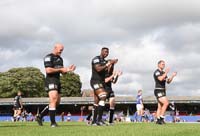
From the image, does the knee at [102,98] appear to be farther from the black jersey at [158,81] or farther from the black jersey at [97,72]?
the black jersey at [158,81]

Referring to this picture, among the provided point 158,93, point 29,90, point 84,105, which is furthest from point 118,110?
point 158,93

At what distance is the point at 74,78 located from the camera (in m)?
132

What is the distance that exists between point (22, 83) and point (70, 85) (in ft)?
49.7

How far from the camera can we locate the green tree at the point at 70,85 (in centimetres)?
13000

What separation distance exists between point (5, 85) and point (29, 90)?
706 centimetres

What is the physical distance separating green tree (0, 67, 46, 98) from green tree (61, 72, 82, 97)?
6.82 m

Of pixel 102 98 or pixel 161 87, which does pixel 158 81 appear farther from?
pixel 102 98

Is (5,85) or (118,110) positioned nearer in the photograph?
(118,110)

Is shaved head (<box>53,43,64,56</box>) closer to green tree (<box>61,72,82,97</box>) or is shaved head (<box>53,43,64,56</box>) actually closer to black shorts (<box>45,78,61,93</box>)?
black shorts (<box>45,78,61,93</box>)

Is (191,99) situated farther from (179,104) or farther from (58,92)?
(58,92)

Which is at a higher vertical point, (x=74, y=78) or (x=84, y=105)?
(x=74, y=78)

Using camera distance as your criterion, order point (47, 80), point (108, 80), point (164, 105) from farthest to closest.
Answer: point (164, 105), point (108, 80), point (47, 80)

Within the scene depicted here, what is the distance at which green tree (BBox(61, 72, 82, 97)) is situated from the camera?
427 ft

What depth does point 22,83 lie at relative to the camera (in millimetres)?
123750
